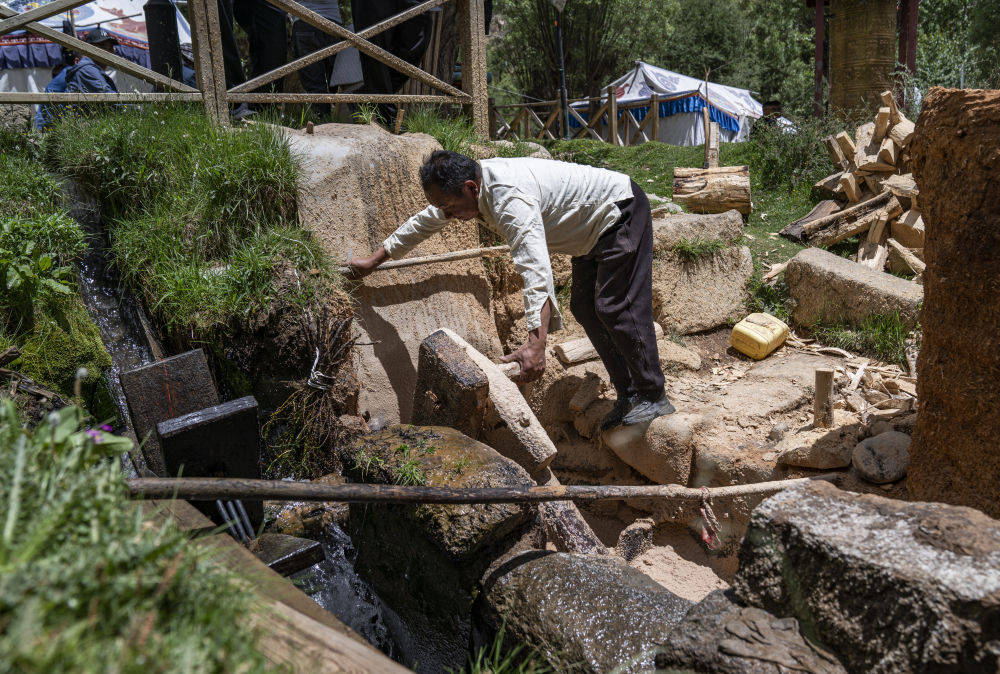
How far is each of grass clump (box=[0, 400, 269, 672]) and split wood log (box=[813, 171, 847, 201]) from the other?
7.42 meters

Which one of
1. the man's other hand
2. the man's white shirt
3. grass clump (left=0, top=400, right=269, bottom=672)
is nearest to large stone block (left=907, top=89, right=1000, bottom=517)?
the man's white shirt

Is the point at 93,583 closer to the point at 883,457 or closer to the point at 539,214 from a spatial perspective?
the point at 539,214

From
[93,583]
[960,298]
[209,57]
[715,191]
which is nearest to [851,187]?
[715,191]

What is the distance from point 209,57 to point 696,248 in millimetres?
4340

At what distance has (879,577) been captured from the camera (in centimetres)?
172

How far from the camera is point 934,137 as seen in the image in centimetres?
310

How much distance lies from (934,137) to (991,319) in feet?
2.82

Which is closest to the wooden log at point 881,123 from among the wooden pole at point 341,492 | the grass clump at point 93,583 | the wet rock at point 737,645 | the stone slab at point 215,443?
the wooden pole at point 341,492

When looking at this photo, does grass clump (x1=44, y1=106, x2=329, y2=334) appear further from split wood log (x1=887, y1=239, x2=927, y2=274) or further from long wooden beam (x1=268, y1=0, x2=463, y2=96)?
split wood log (x1=887, y1=239, x2=927, y2=274)

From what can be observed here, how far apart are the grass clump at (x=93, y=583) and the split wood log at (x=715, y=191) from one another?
677cm

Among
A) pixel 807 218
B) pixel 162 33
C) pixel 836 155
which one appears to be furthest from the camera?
pixel 836 155

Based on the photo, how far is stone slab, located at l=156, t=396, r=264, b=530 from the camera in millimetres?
3064

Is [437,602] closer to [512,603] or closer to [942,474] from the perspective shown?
[512,603]

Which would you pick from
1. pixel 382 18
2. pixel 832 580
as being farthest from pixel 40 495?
pixel 382 18
